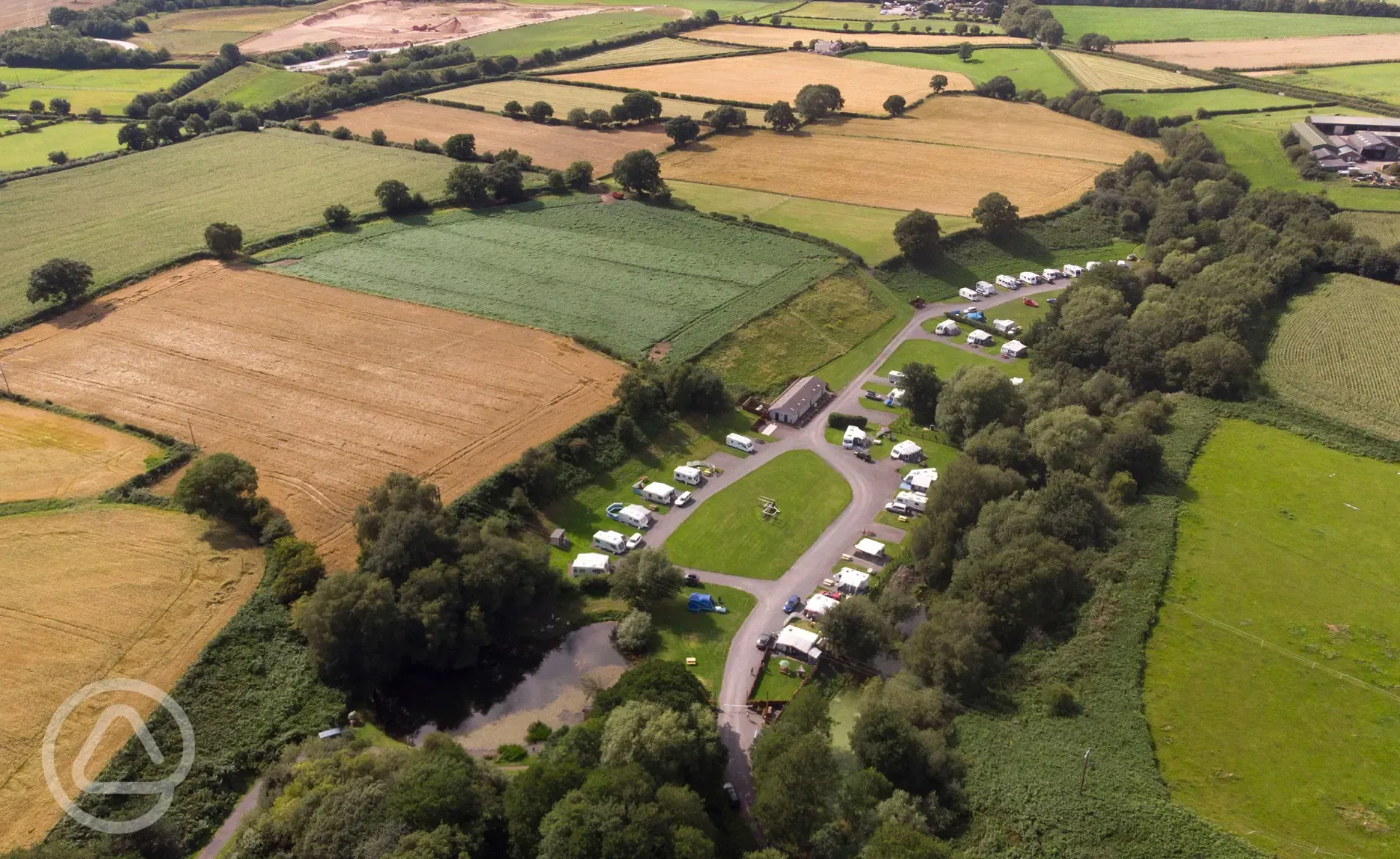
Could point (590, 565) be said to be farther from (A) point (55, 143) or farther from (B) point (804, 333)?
(A) point (55, 143)

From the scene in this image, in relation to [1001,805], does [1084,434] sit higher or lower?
higher

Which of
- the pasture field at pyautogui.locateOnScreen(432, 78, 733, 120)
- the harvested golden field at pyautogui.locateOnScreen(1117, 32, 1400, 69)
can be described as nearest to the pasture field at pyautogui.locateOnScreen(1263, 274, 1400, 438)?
the pasture field at pyautogui.locateOnScreen(432, 78, 733, 120)

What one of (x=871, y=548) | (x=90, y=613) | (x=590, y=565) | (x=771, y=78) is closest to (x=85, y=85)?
(x=771, y=78)

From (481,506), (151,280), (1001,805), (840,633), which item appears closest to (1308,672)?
(1001,805)

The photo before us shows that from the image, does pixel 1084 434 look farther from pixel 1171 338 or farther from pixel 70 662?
pixel 70 662

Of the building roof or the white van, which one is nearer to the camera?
the white van

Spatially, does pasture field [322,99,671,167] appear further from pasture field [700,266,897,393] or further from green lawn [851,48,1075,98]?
green lawn [851,48,1075,98]
